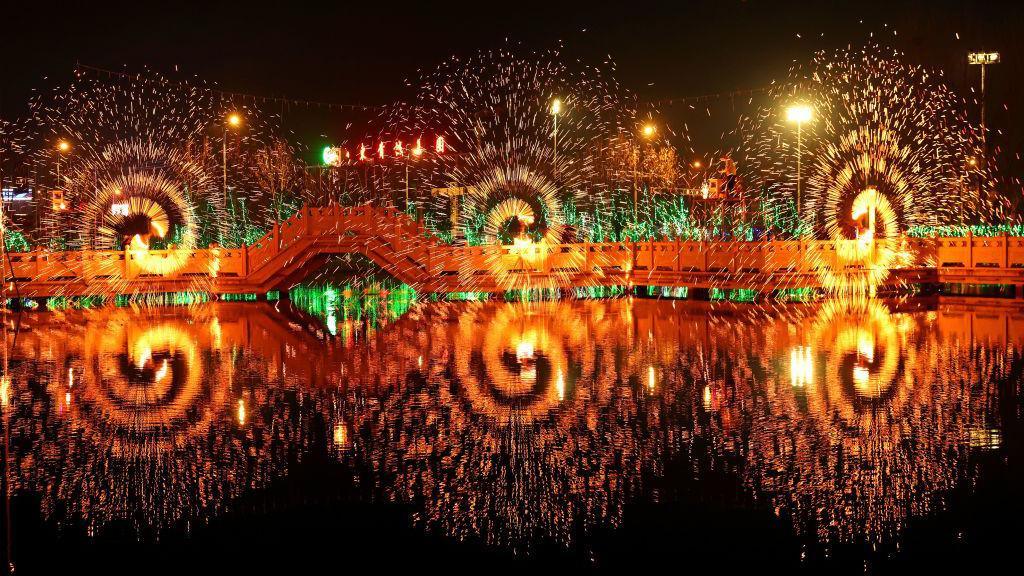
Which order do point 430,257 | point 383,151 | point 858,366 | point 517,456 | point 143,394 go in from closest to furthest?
point 517,456 < point 143,394 < point 858,366 < point 430,257 < point 383,151

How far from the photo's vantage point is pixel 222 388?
11.7m

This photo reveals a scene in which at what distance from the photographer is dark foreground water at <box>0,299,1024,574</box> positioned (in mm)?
6180

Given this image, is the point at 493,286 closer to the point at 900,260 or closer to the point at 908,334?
the point at 900,260

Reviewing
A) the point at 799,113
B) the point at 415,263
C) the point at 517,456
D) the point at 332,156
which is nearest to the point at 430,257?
the point at 415,263

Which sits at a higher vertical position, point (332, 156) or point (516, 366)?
point (332, 156)

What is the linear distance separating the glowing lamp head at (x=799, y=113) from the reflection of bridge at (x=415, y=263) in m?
6.50

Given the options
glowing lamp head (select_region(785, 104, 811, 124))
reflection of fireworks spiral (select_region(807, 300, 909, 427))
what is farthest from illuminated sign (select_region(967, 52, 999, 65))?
reflection of fireworks spiral (select_region(807, 300, 909, 427))

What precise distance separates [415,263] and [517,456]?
65.3 feet

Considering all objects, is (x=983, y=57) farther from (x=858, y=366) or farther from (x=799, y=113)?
(x=858, y=366)

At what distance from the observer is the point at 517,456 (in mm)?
8266

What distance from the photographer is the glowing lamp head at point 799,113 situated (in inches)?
1319

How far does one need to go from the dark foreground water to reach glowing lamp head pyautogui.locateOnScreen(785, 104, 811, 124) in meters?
19.0

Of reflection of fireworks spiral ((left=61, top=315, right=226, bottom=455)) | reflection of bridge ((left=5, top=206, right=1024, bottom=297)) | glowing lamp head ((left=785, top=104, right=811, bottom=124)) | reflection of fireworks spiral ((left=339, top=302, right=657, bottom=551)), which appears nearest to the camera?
reflection of fireworks spiral ((left=339, top=302, right=657, bottom=551))

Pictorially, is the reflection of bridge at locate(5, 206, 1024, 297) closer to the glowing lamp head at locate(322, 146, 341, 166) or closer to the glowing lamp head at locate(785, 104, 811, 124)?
the glowing lamp head at locate(785, 104, 811, 124)
